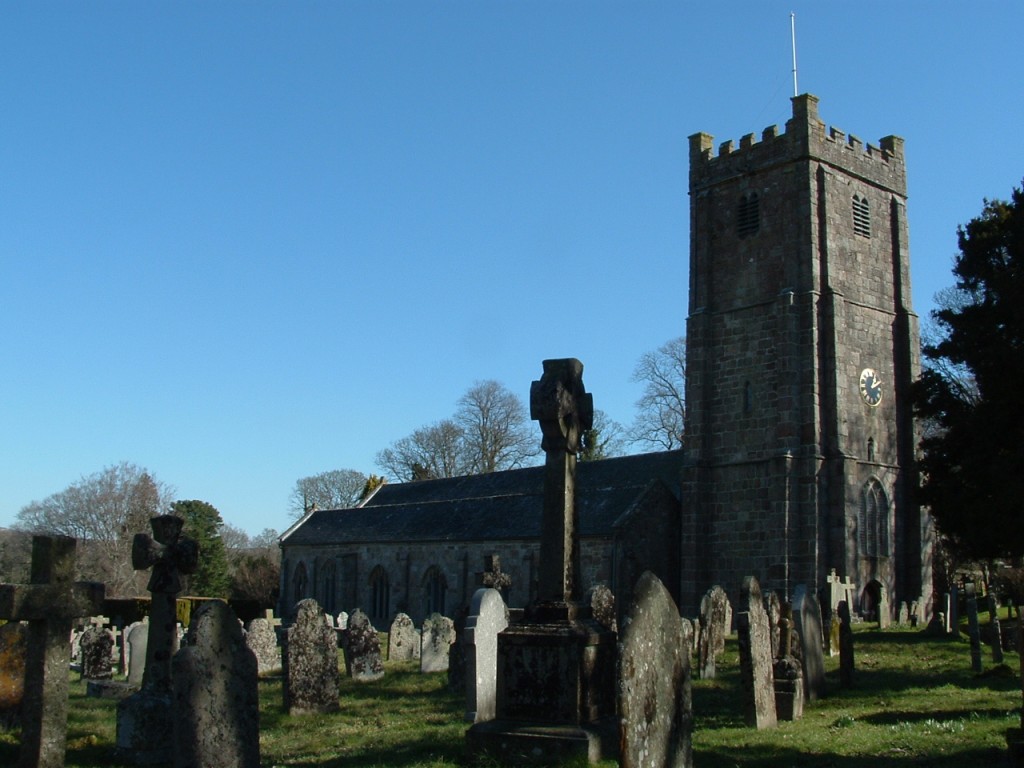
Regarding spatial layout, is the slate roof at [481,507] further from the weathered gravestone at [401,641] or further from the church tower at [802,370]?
the weathered gravestone at [401,641]

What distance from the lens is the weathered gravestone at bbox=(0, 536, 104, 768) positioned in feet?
26.4

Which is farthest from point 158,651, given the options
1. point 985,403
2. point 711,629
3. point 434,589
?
point 434,589

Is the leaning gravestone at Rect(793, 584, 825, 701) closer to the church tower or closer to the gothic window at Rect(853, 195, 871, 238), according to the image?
the church tower

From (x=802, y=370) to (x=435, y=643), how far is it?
14.0 meters

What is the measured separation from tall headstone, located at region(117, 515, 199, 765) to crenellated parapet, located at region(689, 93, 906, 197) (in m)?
23.9

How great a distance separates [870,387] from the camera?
29672 mm

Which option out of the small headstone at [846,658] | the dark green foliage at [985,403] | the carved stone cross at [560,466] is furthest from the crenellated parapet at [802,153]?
the carved stone cross at [560,466]

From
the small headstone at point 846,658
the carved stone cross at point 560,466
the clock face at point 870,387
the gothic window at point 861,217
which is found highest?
the gothic window at point 861,217

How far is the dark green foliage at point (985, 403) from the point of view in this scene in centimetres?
2153

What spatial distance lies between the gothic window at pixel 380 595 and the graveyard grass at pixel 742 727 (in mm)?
22169

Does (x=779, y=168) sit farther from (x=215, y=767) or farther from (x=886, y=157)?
(x=215, y=767)

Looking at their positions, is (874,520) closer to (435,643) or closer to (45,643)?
Result: (435,643)

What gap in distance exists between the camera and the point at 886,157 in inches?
1271

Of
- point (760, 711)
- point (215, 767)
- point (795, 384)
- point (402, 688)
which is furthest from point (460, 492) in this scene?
point (215, 767)
